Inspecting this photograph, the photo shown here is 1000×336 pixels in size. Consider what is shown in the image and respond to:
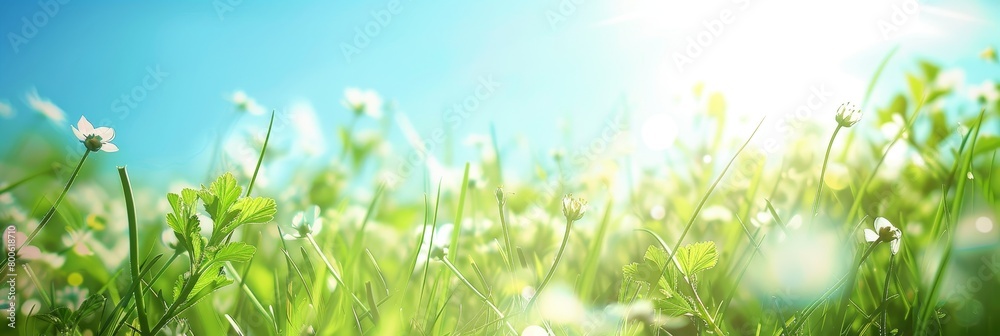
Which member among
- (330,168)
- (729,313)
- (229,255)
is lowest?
(729,313)

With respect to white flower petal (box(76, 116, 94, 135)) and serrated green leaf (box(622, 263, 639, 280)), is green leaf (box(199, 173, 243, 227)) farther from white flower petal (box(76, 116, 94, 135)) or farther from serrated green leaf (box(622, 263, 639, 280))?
serrated green leaf (box(622, 263, 639, 280))

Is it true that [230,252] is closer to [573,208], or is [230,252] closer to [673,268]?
[573,208]

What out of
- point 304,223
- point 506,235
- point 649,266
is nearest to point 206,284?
point 304,223

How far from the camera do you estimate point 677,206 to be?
4.19 ft

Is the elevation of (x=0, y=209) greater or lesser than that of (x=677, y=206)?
greater

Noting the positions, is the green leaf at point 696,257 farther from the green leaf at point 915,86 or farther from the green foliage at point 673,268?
the green leaf at point 915,86

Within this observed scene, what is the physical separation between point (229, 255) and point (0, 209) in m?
0.74

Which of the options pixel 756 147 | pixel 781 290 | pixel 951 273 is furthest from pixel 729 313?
pixel 756 147

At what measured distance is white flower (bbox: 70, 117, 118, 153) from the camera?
598 mm

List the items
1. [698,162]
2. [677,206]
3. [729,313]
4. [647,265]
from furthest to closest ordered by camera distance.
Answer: [698,162], [677,206], [729,313], [647,265]

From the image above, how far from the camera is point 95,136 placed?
611mm

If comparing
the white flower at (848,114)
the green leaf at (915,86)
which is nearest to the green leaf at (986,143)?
the green leaf at (915,86)

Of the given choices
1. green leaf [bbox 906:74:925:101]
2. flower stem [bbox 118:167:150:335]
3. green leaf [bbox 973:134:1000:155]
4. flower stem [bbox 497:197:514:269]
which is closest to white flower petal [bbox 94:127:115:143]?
flower stem [bbox 118:167:150:335]

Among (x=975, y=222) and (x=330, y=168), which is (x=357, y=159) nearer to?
(x=330, y=168)
